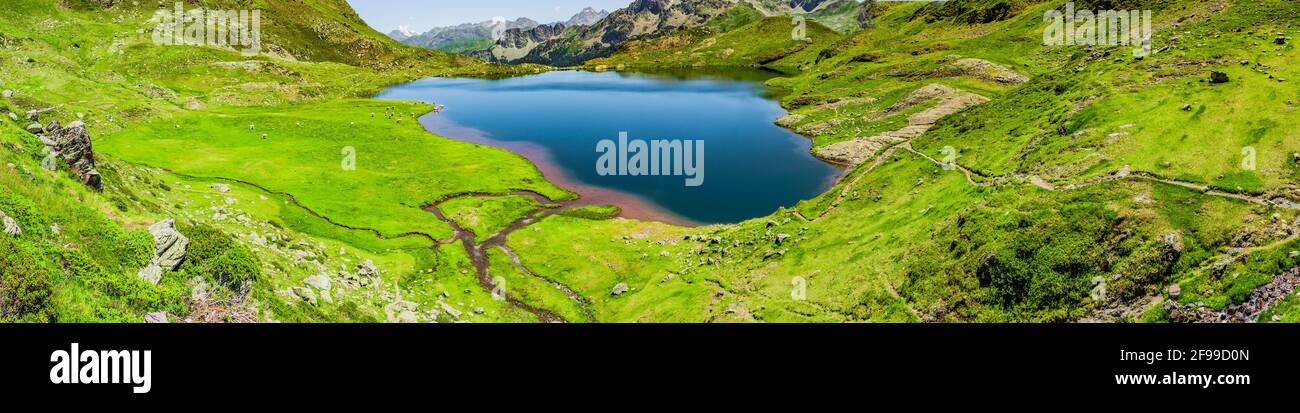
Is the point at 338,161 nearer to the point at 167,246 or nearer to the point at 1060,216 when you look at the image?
the point at 167,246

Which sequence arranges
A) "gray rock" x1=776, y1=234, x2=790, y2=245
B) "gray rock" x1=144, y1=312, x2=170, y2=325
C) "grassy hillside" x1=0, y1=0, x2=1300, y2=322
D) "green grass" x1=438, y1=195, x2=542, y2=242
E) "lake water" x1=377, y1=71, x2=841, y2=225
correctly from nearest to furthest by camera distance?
"gray rock" x1=144, y1=312, x2=170, y2=325 < "grassy hillside" x1=0, y1=0, x2=1300, y2=322 < "gray rock" x1=776, y1=234, x2=790, y2=245 < "green grass" x1=438, y1=195, x2=542, y2=242 < "lake water" x1=377, y1=71, x2=841, y2=225

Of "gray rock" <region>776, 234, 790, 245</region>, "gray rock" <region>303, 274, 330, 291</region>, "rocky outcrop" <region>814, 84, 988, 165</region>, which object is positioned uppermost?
"rocky outcrop" <region>814, 84, 988, 165</region>

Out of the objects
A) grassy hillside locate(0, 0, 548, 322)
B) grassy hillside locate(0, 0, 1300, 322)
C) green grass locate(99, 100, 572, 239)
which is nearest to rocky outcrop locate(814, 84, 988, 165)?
grassy hillside locate(0, 0, 1300, 322)

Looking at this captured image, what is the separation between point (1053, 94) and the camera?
8512cm

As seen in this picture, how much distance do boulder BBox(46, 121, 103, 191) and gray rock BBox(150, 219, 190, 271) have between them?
9258 mm

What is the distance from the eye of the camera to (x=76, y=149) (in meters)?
37.9

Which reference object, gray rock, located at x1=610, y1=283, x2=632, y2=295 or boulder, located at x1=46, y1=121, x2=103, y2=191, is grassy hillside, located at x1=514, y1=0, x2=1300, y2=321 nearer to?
gray rock, located at x1=610, y1=283, x2=632, y2=295

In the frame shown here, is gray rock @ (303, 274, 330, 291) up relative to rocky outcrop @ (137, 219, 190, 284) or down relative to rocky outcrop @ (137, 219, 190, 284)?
down

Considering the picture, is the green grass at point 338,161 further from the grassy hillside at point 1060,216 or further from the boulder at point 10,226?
the boulder at point 10,226

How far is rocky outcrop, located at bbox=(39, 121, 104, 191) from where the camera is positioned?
121ft

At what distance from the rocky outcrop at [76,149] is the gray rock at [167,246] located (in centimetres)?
931
